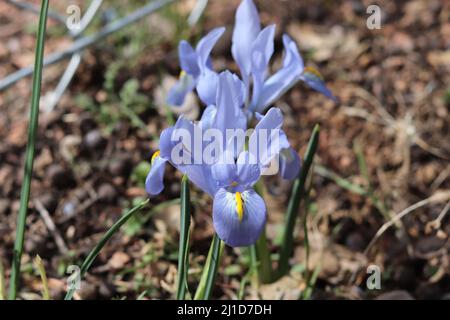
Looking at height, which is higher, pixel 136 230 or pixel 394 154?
pixel 394 154

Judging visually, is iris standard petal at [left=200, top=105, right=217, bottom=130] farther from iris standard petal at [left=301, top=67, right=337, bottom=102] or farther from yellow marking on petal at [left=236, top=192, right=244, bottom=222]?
iris standard petal at [left=301, top=67, right=337, bottom=102]

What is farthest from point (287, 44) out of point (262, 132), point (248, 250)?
point (248, 250)

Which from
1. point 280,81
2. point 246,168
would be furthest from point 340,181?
point 246,168

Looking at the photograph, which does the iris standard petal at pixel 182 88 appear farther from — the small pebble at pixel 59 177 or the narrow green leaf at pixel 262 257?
the small pebble at pixel 59 177

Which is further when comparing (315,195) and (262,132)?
(315,195)
